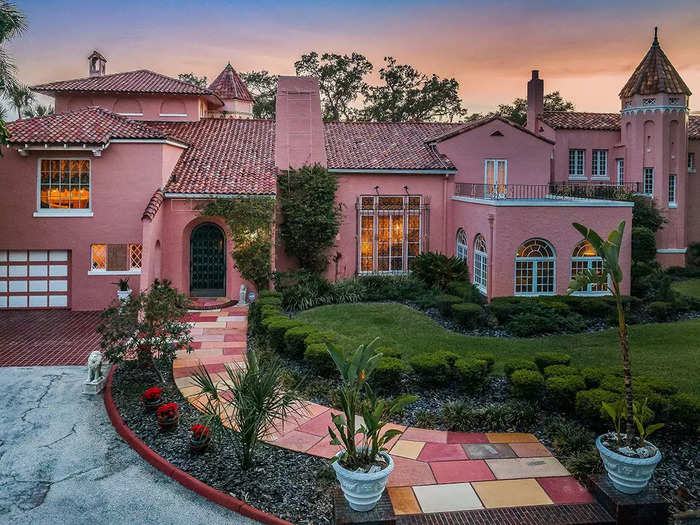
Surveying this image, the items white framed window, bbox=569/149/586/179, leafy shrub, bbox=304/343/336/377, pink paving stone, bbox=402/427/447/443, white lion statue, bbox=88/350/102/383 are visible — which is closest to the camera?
pink paving stone, bbox=402/427/447/443

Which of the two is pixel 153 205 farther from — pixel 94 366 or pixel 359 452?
pixel 359 452

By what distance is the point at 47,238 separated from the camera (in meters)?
18.6

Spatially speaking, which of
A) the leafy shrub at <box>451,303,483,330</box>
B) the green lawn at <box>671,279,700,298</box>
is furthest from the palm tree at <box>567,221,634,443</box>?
the green lawn at <box>671,279,700,298</box>

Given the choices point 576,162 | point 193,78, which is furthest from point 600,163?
point 193,78

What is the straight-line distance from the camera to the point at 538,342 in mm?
15250

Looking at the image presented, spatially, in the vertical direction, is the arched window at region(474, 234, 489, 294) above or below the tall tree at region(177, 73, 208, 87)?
below

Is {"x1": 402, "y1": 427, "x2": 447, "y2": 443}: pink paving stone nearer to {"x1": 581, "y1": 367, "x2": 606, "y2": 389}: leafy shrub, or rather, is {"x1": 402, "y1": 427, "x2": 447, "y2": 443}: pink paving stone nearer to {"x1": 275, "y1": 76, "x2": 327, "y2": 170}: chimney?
{"x1": 581, "y1": 367, "x2": 606, "y2": 389}: leafy shrub

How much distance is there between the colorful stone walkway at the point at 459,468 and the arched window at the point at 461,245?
Result: 1313 centimetres

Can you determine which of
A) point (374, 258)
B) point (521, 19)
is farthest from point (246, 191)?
point (521, 19)

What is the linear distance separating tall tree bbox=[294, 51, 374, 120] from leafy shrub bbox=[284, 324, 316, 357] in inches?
1227

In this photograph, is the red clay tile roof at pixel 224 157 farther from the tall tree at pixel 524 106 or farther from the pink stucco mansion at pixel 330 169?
the tall tree at pixel 524 106

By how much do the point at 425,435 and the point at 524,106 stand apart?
128 feet

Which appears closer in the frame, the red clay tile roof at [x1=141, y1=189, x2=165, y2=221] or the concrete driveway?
the concrete driveway

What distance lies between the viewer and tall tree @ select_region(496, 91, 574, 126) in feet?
143
